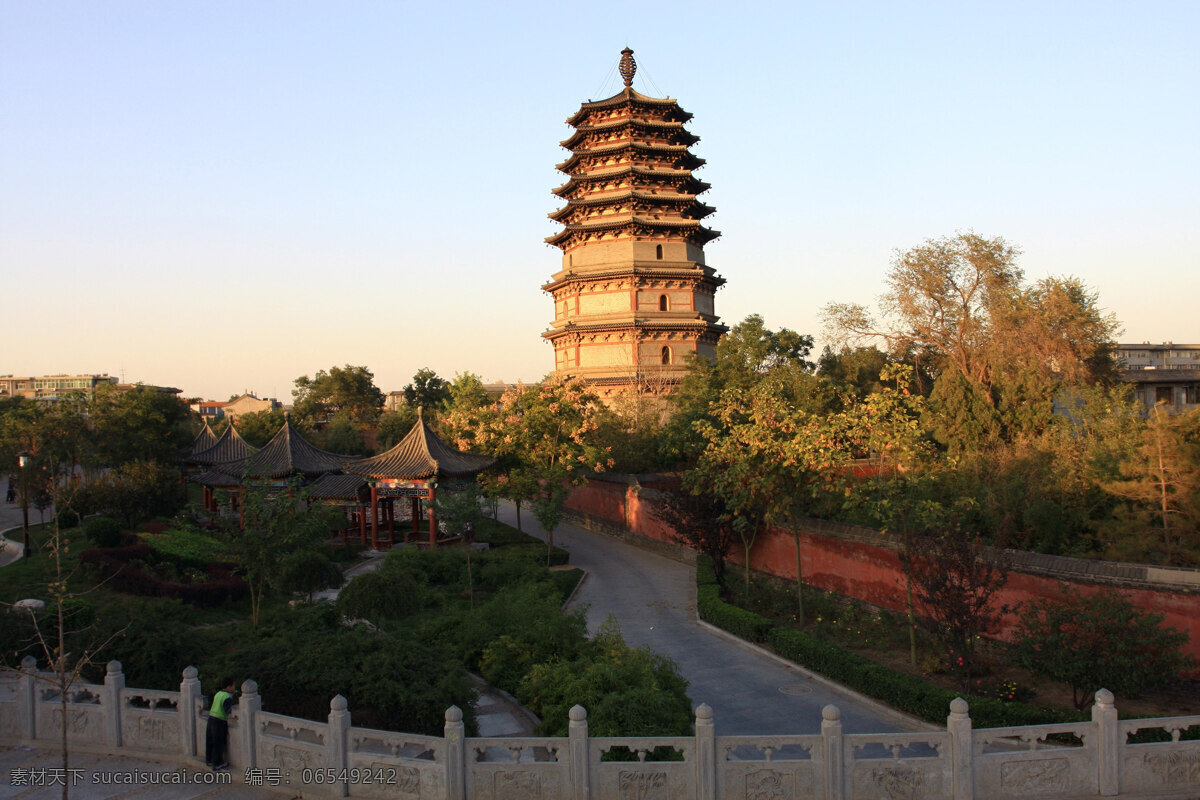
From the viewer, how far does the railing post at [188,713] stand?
31.2 feet

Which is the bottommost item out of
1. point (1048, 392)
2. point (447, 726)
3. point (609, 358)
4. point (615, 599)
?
point (615, 599)

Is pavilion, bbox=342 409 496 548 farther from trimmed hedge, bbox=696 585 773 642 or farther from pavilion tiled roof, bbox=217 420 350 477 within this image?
trimmed hedge, bbox=696 585 773 642

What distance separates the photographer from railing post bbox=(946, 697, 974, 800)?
835cm

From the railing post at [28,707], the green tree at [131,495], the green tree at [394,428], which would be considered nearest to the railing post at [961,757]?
the railing post at [28,707]

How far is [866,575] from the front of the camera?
17.7 meters

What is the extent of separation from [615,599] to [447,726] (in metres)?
12.9

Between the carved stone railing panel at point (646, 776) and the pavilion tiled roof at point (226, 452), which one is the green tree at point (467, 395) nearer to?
the pavilion tiled roof at point (226, 452)

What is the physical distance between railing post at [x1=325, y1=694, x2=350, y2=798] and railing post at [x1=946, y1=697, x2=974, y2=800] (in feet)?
20.9

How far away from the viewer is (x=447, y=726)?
8.47 meters

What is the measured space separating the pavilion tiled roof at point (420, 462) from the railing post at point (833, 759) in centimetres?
1942

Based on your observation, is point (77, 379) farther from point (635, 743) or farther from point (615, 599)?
point (635, 743)

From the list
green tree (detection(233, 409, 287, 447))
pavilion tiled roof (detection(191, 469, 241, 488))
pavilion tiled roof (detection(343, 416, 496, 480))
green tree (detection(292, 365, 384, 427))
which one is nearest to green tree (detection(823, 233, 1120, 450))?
pavilion tiled roof (detection(343, 416, 496, 480))

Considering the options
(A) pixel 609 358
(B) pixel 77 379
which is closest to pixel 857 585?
(A) pixel 609 358

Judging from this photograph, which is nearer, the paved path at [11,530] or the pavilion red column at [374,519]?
the pavilion red column at [374,519]
